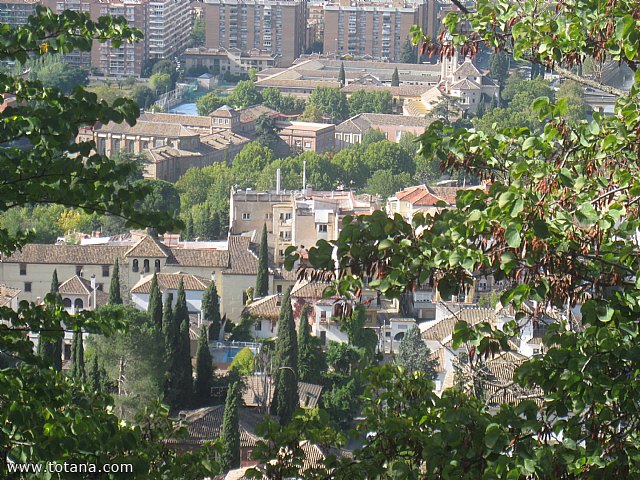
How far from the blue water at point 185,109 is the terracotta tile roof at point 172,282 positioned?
117ft

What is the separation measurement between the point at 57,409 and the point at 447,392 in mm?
1596

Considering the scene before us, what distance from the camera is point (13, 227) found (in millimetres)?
36000

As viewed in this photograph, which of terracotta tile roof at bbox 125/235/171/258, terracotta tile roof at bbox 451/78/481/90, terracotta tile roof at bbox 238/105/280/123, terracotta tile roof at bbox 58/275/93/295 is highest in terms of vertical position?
terracotta tile roof at bbox 125/235/171/258

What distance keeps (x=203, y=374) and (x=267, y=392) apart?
1.04m

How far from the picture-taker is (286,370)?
21641 mm

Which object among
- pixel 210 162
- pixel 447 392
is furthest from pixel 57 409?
pixel 210 162

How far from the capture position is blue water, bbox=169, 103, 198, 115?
2576 inches

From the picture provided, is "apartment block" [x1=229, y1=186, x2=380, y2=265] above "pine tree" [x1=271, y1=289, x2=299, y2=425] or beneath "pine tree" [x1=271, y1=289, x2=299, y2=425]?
beneath

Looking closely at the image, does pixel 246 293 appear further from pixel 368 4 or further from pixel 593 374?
pixel 368 4

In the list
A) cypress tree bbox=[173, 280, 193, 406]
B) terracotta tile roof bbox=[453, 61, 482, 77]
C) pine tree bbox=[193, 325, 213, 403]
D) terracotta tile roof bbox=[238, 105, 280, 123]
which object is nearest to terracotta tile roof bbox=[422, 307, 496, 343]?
pine tree bbox=[193, 325, 213, 403]

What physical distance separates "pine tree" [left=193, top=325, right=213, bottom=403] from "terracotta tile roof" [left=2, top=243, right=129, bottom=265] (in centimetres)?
843

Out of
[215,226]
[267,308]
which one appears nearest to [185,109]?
[215,226]

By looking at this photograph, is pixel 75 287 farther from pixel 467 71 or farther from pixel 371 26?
pixel 371 26

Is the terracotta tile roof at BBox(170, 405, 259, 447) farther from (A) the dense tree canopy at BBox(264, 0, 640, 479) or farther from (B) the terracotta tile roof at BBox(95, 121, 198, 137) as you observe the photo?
(B) the terracotta tile roof at BBox(95, 121, 198, 137)
